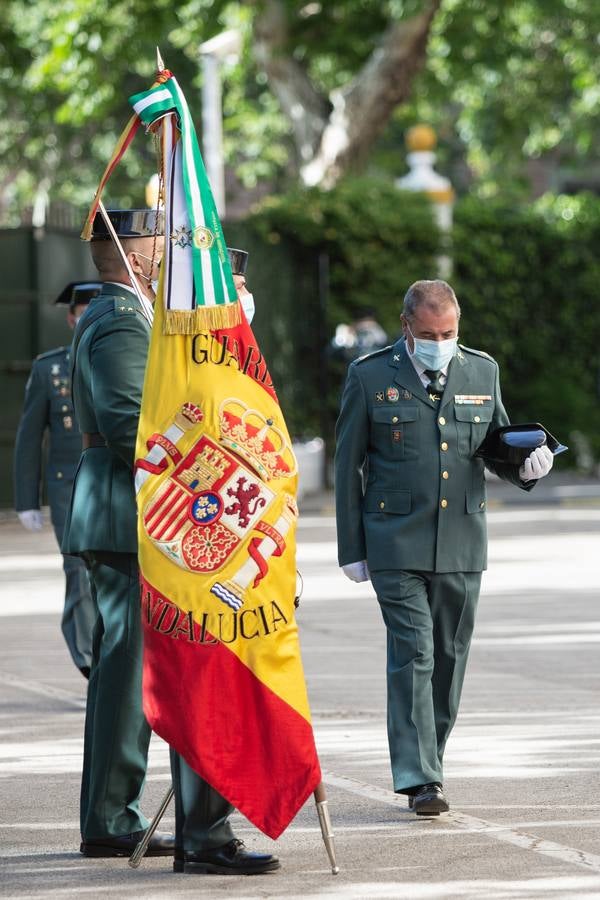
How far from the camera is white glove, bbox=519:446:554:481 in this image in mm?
6051

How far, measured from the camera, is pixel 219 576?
5.10m

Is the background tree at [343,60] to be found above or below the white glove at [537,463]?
above

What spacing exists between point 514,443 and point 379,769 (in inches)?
56.3

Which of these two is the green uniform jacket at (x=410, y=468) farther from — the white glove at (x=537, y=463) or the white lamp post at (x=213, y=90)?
the white lamp post at (x=213, y=90)

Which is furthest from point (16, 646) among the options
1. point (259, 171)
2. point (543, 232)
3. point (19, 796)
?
point (259, 171)

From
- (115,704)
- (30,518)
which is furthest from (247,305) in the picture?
(30,518)

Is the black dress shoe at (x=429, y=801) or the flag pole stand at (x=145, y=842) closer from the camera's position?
the flag pole stand at (x=145, y=842)

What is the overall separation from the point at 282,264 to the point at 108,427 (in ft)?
52.6

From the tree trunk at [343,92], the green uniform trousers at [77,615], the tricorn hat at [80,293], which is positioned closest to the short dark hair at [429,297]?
the tricorn hat at [80,293]

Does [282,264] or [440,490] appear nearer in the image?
[440,490]

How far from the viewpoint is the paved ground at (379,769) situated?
512cm

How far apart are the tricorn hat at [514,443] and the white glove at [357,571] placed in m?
0.55

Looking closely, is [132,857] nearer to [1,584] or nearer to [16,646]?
[16,646]

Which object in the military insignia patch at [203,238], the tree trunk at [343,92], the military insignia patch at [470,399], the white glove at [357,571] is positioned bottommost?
the white glove at [357,571]
